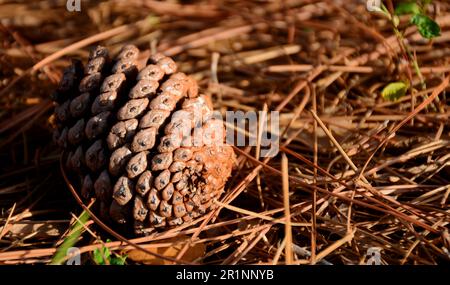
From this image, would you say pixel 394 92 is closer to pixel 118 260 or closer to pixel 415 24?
pixel 415 24

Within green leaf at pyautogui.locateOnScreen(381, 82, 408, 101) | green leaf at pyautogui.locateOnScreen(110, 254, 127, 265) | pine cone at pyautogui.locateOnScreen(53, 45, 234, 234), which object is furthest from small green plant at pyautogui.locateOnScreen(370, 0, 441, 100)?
green leaf at pyautogui.locateOnScreen(110, 254, 127, 265)

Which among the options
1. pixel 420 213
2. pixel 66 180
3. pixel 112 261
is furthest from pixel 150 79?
pixel 420 213

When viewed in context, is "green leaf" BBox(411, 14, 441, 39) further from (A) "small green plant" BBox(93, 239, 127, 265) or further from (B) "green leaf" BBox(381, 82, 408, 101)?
(A) "small green plant" BBox(93, 239, 127, 265)

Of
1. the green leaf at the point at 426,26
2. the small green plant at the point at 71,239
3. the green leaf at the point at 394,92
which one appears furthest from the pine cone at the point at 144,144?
the green leaf at the point at 426,26

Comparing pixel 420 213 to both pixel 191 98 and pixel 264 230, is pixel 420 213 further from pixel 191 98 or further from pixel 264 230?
pixel 191 98

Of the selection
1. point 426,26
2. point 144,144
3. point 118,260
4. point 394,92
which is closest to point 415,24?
point 426,26
